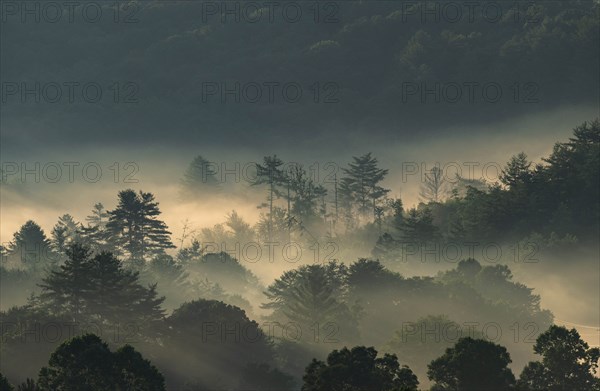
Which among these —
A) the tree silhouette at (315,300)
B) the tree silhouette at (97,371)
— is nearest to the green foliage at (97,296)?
the tree silhouette at (315,300)

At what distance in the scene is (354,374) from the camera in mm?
80688

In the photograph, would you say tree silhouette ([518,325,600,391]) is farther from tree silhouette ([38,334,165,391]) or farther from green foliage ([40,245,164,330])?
green foliage ([40,245,164,330])

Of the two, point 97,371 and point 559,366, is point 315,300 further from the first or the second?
point 97,371

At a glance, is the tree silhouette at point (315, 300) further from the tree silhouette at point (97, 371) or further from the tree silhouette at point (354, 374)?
the tree silhouette at point (97, 371)

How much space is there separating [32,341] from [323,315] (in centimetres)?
4549

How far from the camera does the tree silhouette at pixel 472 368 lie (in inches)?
3211

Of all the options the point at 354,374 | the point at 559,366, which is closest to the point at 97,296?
the point at 354,374

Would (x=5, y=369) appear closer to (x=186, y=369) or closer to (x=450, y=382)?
(x=186, y=369)

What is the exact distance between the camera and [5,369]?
111 meters

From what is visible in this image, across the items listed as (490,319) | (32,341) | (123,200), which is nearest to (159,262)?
(123,200)

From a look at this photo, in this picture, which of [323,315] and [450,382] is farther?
[323,315]

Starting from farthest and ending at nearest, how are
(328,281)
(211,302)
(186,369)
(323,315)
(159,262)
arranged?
1. (159,262)
2. (328,281)
3. (323,315)
4. (211,302)
5. (186,369)

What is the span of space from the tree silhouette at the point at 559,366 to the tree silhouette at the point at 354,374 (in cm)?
751

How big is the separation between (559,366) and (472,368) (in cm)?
575
